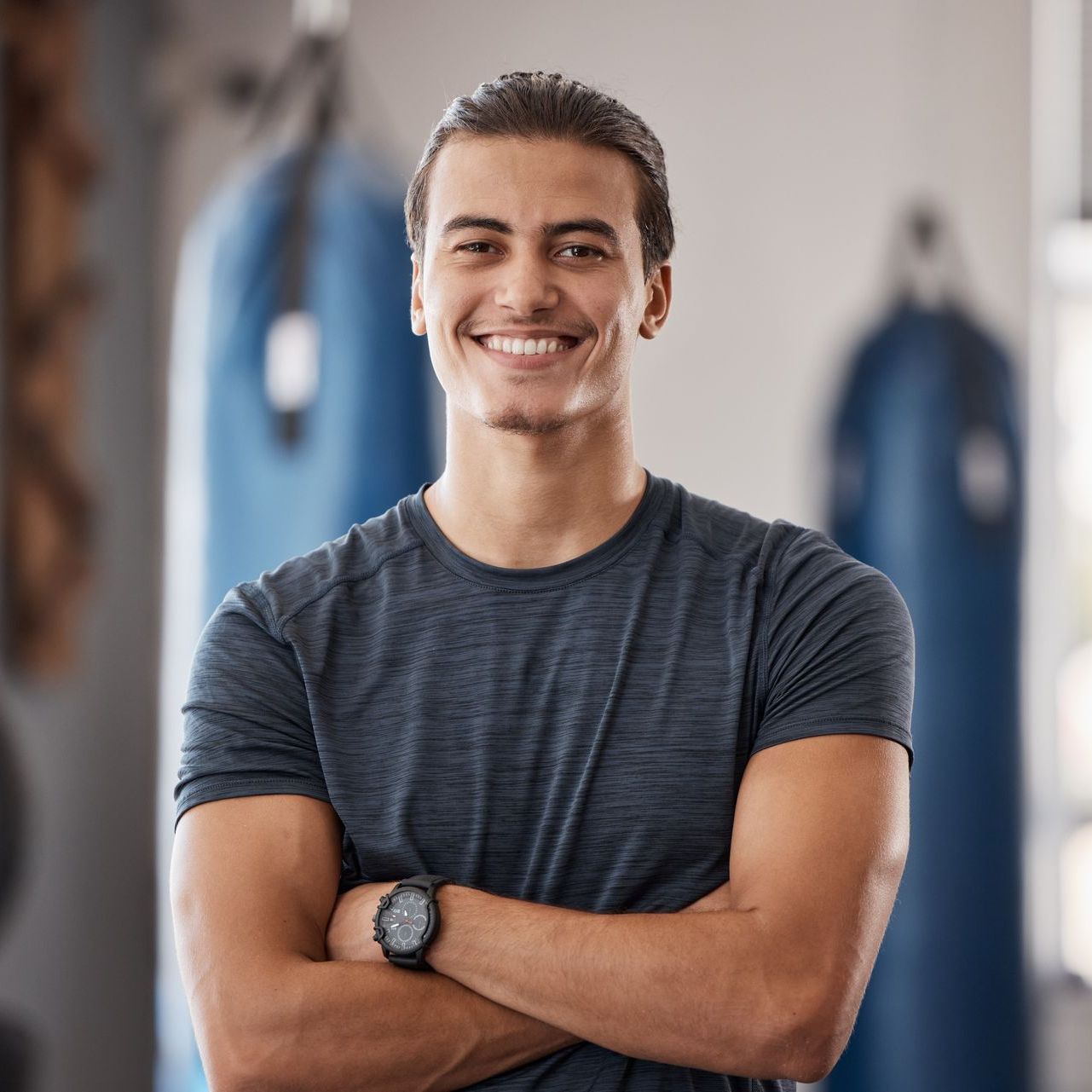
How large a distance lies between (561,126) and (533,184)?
0.08 m

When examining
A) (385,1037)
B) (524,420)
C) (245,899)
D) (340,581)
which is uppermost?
(524,420)

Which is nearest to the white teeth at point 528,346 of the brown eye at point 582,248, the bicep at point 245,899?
the brown eye at point 582,248

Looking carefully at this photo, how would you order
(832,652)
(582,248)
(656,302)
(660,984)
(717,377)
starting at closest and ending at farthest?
1. (660,984)
2. (832,652)
3. (582,248)
4. (656,302)
5. (717,377)

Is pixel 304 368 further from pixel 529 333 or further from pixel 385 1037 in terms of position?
pixel 385 1037

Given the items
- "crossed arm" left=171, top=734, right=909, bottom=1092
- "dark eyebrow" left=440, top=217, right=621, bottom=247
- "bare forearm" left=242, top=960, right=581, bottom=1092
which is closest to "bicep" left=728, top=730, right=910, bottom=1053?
"crossed arm" left=171, top=734, right=909, bottom=1092

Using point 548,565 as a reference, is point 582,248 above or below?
above

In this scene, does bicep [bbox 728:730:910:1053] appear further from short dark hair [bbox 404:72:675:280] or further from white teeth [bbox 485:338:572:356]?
short dark hair [bbox 404:72:675:280]

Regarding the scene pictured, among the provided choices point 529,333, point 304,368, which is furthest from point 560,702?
point 304,368

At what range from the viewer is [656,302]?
5.07 ft

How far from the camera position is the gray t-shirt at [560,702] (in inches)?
49.4

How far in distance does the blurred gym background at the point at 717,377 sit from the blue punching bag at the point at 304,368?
0.02 m

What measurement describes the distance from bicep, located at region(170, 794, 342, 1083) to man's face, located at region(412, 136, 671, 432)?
45 centimetres

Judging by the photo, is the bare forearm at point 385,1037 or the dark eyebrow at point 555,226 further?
the dark eyebrow at point 555,226

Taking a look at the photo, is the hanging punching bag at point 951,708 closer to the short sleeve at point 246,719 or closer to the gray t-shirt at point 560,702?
the gray t-shirt at point 560,702
